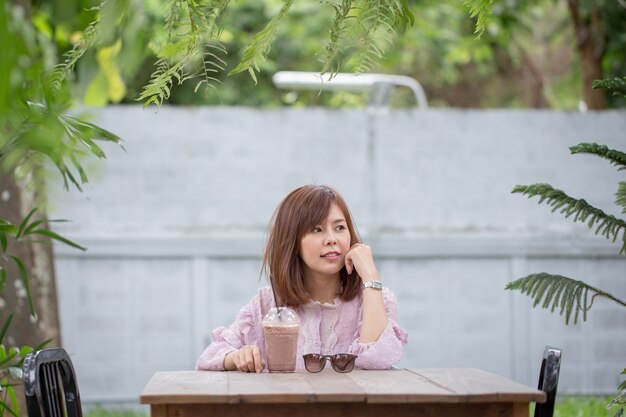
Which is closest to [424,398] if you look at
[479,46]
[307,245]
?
[307,245]

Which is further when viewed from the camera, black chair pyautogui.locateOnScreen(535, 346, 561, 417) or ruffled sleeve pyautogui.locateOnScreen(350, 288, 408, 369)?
ruffled sleeve pyautogui.locateOnScreen(350, 288, 408, 369)

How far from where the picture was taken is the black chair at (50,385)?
93.9 inches

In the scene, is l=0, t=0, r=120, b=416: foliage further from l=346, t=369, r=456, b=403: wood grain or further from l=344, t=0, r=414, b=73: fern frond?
l=346, t=369, r=456, b=403: wood grain

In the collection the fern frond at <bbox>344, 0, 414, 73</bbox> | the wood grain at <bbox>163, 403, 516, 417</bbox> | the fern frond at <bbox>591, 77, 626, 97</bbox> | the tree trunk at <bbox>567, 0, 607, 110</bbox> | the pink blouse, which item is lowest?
the wood grain at <bbox>163, 403, 516, 417</bbox>

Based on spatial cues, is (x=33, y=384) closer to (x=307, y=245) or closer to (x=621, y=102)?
→ (x=307, y=245)

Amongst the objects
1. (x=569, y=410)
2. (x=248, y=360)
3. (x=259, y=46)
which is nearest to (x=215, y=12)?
(x=259, y=46)

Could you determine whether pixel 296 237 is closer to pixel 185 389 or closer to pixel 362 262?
pixel 362 262

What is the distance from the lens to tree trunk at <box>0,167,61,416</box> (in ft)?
14.9

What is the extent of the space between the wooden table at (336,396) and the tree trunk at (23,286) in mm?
2300

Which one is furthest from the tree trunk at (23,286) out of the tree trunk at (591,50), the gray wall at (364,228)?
the tree trunk at (591,50)

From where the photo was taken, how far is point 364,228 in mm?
6250

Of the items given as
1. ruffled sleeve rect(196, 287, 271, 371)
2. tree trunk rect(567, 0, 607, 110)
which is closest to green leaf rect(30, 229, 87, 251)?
ruffled sleeve rect(196, 287, 271, 371)

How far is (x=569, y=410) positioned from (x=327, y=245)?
2703 mm

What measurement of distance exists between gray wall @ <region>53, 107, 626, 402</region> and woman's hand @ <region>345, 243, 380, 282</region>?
3.17m
